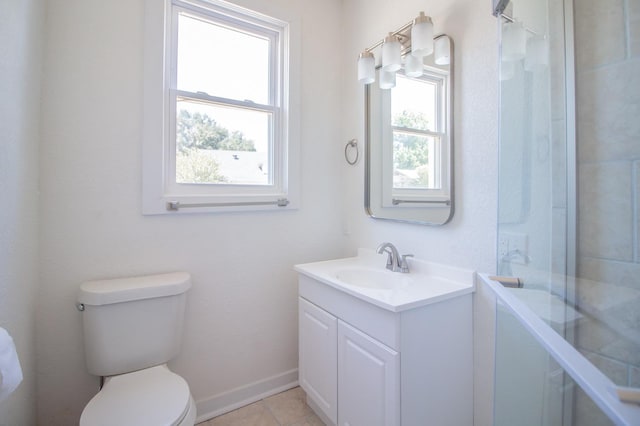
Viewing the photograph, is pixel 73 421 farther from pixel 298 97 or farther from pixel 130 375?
pixel 298 97

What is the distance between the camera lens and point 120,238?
148 cm

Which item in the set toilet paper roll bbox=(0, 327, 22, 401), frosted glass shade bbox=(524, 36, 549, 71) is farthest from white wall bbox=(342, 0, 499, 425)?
toilet paper roll bbox=(0, 327, 22, 401)

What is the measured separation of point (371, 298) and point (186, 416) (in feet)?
2.70

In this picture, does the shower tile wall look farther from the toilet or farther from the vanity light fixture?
the toilet

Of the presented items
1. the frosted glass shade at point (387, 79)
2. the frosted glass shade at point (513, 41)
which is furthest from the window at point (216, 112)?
the frosted glass shade at point (513, 41)

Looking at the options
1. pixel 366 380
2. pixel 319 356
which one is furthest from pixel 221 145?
pixel 366 380

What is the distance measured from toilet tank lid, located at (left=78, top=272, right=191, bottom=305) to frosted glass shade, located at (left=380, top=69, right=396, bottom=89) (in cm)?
155

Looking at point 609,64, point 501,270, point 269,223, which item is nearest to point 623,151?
point 609,64

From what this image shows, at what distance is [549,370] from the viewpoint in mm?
800

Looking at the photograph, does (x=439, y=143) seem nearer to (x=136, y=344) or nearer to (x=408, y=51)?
(x=408, y=51)

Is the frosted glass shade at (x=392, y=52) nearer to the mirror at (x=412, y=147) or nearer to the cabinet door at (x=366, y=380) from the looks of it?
the mirror at (x=412, y=147)

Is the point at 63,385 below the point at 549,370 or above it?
below

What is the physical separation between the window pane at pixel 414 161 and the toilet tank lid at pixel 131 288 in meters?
1.31

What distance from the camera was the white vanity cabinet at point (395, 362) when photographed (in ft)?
3.70
